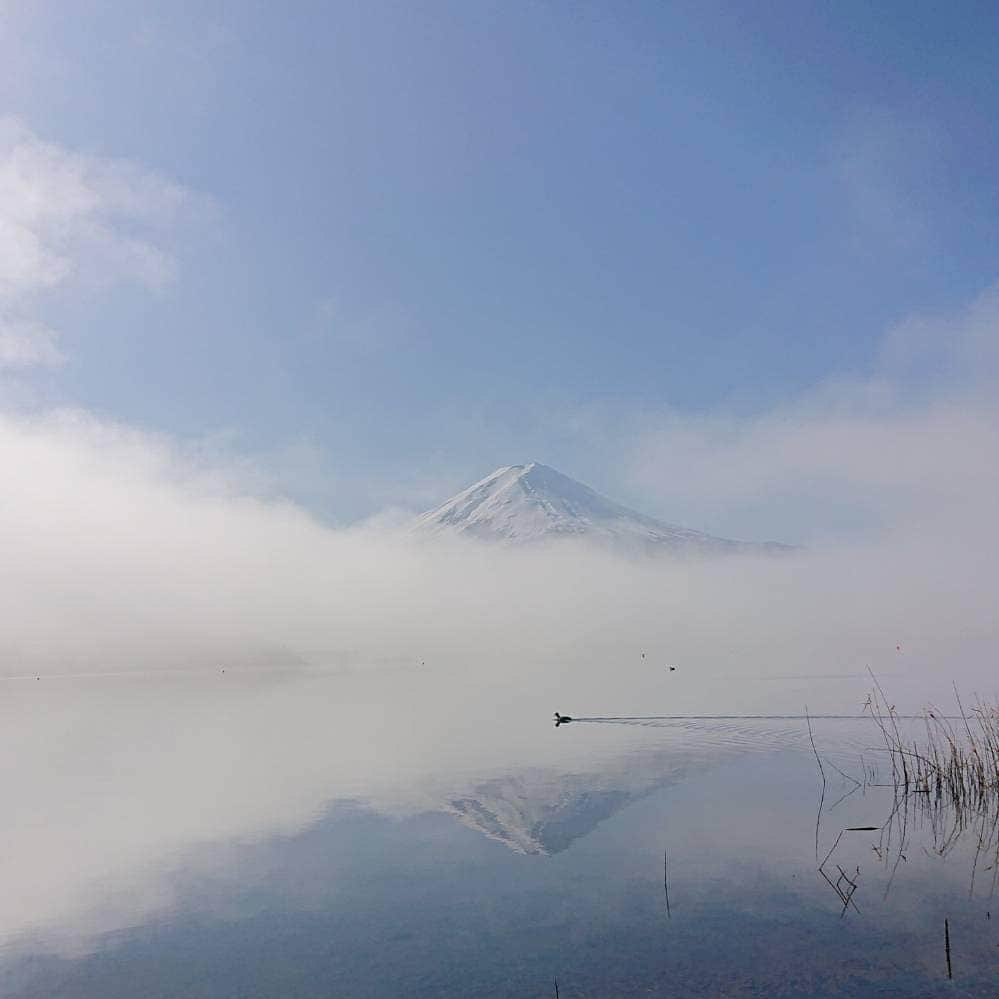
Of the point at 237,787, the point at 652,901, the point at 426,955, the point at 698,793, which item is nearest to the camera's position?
the point at 426,955

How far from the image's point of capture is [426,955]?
492 inches

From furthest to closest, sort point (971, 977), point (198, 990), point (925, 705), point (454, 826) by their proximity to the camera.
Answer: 1. point (925, 705)
2. point (454, 826)
3. point (198, 990)
4. point (971, 977)

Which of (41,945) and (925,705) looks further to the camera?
(925,705)

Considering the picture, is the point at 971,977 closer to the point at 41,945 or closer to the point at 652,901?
the point at 652,901

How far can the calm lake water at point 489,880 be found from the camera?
11766 mm

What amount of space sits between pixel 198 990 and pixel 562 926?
534 centimetres

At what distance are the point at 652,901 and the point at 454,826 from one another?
7.58m

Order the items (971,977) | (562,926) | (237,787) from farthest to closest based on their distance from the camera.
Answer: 1. (237,787)
2. (562,926)
3. (971,977)

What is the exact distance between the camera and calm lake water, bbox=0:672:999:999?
1177 cm

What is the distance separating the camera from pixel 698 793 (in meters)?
24.1

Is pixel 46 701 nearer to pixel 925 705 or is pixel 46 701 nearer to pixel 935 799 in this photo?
pixel 925 705

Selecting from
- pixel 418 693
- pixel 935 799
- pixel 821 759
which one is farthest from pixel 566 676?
pixel 935 799

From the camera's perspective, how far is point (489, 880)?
16.3 m

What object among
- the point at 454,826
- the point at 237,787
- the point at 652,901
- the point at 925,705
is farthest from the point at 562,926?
the point at 925,705
